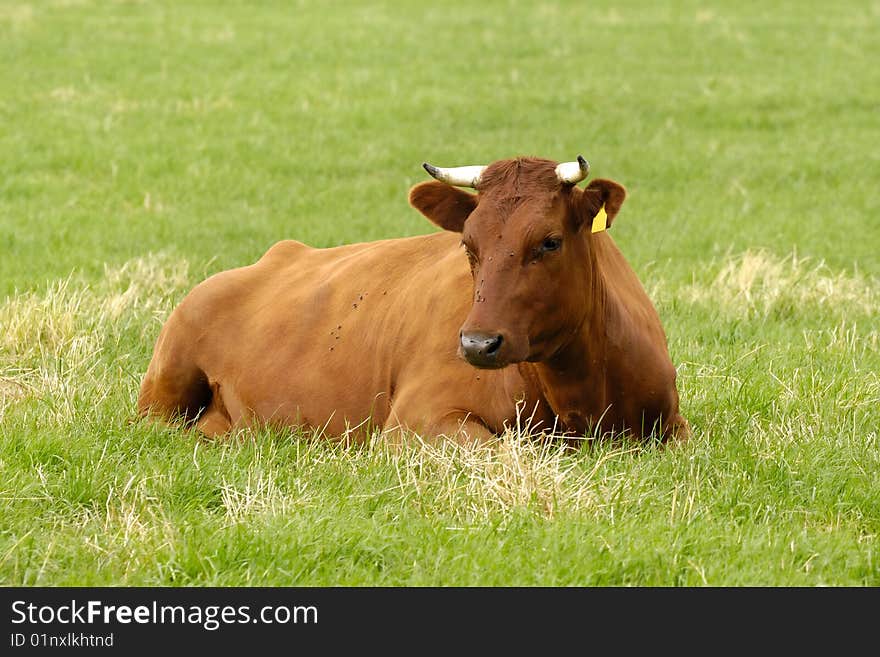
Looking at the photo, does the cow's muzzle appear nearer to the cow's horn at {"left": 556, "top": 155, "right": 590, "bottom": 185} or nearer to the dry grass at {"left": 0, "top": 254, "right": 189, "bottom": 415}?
the cow's horn at {"left": 556, "top": 155, "right": 590, "bottom": 185}

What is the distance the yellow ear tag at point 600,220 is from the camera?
662cm

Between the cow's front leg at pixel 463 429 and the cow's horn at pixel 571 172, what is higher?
the cow's horn at pixel 571 172

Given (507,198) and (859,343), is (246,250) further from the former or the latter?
(507,198)

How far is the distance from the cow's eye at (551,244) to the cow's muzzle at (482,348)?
1.68 ft

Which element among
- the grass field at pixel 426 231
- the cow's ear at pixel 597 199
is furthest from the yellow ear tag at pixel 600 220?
the grass field at pixel 426 231

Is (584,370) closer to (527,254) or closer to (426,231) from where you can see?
(527,254)

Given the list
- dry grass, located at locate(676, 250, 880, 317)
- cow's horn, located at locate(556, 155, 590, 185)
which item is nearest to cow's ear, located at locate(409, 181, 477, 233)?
cow's horn, located at locate(556, 155, 590, 185)

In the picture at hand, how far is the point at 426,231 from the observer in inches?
552

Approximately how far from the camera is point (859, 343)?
9367 millimetres

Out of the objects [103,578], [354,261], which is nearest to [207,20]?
[354,261]

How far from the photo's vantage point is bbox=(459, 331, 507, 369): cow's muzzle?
608 centimetres

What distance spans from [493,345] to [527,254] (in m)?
0.49

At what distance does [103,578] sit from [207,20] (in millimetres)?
20458

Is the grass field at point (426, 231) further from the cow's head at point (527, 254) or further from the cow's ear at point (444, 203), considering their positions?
the cow's ear at point (444, 203)
